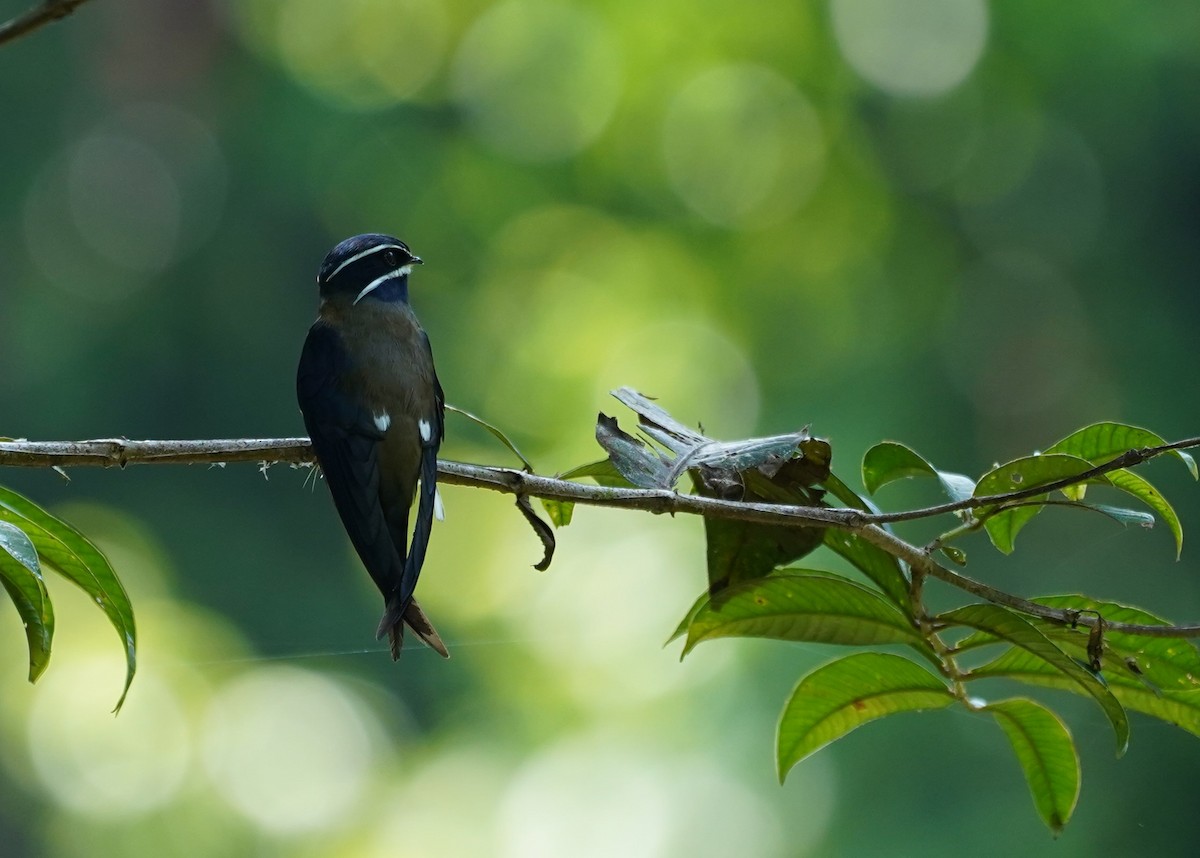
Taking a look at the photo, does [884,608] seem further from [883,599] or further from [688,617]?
[688,617]

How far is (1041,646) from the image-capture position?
2.20 ft

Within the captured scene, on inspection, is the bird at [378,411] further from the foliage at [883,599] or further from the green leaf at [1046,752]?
the green leaf at [1046,752]

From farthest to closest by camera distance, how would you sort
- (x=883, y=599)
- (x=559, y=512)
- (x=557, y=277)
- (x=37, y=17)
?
(x=557, y=277) → (x=559, y=512) → (x=883, y=599) → (x=37, y=17)

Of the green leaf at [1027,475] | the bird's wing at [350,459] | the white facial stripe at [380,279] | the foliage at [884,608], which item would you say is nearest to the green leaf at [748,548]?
the foliage at [884,608]

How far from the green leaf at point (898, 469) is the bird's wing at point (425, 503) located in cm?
27

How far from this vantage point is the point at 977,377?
3875 mm

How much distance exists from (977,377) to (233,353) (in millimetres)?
2403

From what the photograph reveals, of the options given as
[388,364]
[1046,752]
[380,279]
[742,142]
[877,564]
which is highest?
[742,142]

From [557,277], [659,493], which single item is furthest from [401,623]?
[557,277]

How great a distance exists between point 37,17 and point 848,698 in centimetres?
60

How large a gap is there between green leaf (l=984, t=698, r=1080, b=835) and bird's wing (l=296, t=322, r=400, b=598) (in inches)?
15.6

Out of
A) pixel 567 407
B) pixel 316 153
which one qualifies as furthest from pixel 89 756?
pixel 316 153

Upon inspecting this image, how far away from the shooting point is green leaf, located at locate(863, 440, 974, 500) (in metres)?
0.76

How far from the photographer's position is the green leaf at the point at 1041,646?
660 mm
